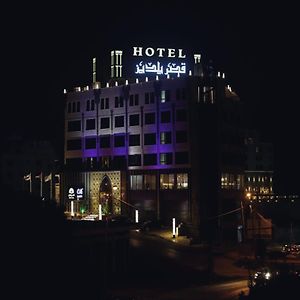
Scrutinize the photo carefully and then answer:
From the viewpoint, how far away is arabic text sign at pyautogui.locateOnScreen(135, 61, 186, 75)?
286ft

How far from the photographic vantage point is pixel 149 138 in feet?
283

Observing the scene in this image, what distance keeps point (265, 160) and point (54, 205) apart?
97.8m

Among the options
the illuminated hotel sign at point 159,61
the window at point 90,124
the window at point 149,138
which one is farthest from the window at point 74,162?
the illuminated hotel sign at point 159,61

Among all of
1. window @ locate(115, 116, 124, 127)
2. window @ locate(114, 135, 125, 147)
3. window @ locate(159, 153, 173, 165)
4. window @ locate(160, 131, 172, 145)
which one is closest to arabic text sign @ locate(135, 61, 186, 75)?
window @ locate(115, 116, 124, 127)

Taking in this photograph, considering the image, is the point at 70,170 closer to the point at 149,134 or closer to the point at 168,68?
the point at 149,134

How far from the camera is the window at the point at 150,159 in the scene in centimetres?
8512

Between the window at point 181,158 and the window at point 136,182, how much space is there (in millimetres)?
6522

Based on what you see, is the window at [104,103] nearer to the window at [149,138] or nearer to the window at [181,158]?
the window at [149,138]

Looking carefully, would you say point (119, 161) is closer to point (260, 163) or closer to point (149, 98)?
point (149, 98)

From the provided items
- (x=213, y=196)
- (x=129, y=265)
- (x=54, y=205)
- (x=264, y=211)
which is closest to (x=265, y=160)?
(x=264, y=211)

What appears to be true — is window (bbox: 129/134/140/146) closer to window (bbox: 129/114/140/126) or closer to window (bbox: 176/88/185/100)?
window (bbox: 129/114/140/126)

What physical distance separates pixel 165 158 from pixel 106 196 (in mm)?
10901

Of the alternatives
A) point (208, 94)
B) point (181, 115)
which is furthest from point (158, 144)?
point (208, 94)

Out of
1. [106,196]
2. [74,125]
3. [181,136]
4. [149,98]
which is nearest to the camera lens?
[181,136]
